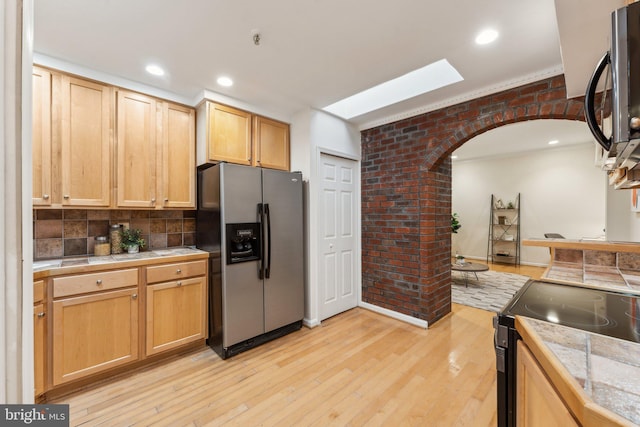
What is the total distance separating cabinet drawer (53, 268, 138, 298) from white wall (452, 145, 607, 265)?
23.2 ft

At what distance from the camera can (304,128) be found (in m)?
2.96

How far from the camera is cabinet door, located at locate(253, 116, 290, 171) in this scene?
112 inches

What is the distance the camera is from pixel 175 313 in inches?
90.1

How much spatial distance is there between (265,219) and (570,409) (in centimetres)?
227

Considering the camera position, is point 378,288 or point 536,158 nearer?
point 378,288

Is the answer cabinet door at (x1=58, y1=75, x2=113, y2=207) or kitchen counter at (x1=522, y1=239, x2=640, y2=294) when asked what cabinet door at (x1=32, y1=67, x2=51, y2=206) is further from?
kitchen counter at (x1=522, y1=239, x2=640, y2=294)

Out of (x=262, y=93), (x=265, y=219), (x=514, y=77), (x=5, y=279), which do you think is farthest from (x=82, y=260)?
(x=514, y=77)

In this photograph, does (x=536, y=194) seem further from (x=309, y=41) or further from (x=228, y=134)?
(x=228, y=134)

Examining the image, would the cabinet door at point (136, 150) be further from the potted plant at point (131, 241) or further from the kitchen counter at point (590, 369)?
the kitchen counter at point (590, 369)

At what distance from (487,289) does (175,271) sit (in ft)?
14.5

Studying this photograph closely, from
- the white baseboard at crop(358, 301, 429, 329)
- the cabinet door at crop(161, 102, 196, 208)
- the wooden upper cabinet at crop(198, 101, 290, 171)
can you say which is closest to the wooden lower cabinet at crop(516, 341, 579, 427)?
the white baseboard at crop(358, 301, 429, 329)

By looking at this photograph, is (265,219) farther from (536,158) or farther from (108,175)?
(536,158)

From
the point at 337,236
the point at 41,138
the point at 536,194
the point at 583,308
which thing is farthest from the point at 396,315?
the point at 536,194

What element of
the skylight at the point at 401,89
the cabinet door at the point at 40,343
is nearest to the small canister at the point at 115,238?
the cabinet door at the point at 40,343
